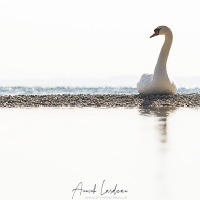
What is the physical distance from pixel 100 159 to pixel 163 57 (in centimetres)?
1800

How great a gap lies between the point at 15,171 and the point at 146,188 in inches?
68.1

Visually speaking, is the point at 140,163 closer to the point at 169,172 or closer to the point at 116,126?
the point at 169,172

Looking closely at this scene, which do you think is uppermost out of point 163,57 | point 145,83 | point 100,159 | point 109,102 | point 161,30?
point 161,30

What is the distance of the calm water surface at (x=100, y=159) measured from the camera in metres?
6.02

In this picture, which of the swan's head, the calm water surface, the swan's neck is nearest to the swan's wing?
the swan's neck

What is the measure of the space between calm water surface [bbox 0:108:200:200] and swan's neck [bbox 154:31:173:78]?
1134cm

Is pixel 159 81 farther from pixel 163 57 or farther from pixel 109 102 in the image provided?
pixel 109 102

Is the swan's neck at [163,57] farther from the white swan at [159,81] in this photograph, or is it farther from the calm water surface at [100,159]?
the calm water surface at [100,159]

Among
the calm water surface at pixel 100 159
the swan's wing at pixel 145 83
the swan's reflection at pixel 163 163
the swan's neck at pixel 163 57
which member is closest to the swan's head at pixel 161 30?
the swan's neck at pixel 163 57

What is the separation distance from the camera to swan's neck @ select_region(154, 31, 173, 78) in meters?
24.2

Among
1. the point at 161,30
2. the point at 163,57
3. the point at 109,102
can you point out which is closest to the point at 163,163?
the point at 109,102

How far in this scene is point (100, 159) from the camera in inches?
307

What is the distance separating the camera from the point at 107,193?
5.91 m

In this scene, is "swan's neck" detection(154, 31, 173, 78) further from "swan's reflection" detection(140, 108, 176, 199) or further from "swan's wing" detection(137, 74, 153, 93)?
"swan's reflection" detection(140, 108, 176, 199)
